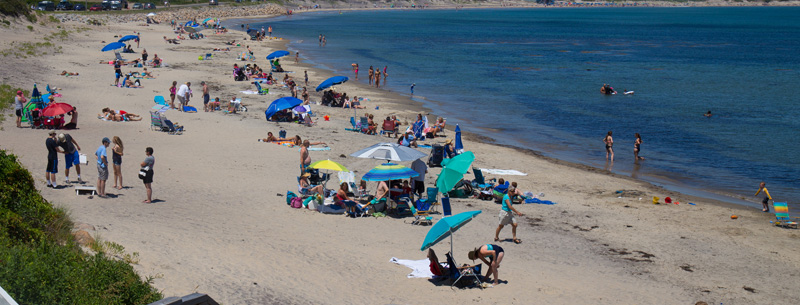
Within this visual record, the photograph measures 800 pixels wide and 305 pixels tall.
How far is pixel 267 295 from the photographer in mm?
9250

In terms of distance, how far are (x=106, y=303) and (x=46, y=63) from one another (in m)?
32.6

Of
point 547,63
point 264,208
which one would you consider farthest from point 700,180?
point 547,63

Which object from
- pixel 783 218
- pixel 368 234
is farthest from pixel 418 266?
pixel 783 218

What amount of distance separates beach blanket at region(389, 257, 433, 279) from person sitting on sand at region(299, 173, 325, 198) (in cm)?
404

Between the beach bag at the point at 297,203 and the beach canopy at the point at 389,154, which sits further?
the beach canopy at the point at 389,154

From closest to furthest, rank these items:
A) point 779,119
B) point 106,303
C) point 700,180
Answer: point 106,303 < point 700,180 < point 779,119

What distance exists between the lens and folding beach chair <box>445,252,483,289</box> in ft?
35.6

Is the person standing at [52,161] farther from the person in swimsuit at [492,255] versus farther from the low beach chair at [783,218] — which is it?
the low beach chair at [783,218]

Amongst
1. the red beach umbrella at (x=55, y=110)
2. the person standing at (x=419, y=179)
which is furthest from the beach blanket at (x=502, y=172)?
the red beach umbrella at (x=55, y=110)

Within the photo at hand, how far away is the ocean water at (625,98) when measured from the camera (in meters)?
23.9

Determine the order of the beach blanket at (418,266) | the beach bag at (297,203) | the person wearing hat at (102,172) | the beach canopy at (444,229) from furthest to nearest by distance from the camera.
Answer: the beach bag at (297,203) → the person wearing hat at (102,172) → the beach blanket at (418,266) → the beach canopy at (444,229)

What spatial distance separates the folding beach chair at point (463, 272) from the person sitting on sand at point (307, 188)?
5.11m

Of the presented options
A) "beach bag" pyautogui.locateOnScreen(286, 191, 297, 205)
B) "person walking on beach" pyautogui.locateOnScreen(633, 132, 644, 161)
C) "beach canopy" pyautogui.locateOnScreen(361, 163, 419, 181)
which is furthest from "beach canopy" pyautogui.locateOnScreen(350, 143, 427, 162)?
"person walking on beach" pyautogui.locateOnScreen(633, 132, 644, 161)

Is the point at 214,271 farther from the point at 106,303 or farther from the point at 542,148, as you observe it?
the point at 542,148
